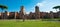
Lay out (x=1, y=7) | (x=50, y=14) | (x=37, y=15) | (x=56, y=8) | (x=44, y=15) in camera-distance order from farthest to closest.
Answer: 1. (x=44, y=15)
2. (x=50, y=14)
3. (x=37, y=15)
4. (x=56, y=8)
5. (x=1, y=7)

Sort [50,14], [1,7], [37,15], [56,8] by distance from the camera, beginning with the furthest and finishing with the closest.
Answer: [50,14], [37,15], [56,8], [1,7]

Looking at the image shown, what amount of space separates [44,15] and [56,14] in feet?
23.7

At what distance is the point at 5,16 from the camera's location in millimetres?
75062

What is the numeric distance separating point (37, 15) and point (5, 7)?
21.2 meters

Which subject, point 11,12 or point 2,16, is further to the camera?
point 11,12

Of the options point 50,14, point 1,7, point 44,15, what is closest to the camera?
point 1,7

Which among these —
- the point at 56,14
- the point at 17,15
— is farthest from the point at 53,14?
the point at 17,15

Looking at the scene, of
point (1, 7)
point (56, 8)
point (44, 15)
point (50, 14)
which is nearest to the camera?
point (1, 7)

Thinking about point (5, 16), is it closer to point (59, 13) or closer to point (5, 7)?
point (5, 7)

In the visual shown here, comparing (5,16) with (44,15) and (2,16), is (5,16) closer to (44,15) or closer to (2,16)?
(2,16)

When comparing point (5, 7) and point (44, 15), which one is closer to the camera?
point (5, 7)

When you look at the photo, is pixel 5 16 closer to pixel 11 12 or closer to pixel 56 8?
pixel 11 12

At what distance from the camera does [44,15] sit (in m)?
83.3

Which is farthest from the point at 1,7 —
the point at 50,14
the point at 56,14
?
the point at 56,14
